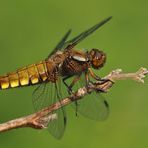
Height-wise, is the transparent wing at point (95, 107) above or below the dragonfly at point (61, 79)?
below

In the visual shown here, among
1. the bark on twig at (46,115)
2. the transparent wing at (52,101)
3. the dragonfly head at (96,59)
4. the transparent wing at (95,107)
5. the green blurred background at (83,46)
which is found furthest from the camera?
the green blurred background at (83,46)

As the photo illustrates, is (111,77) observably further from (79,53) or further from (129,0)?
(129,0)

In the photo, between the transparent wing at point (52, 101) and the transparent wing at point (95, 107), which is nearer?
the transparent wing at point (52, 101)

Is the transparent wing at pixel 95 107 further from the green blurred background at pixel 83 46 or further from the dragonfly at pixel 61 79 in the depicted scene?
the green blurred background at pixel 83 46

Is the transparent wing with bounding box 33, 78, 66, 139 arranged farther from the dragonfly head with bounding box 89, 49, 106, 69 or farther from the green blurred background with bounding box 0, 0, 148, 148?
the green blurred background with bounding box 0, 0, 148, 148

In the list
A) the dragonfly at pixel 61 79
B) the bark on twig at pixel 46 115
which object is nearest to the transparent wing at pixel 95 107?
the dragonfly at pixel 61 79

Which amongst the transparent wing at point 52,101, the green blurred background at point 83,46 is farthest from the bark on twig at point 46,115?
the green blurred background at point 83,46

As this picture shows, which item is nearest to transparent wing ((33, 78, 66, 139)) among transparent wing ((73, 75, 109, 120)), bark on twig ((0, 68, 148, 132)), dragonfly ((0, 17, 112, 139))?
dragonfly ((0, 17, 112, 139))

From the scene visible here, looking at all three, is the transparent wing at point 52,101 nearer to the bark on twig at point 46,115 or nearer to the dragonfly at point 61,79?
the dragonfly at point 61,79

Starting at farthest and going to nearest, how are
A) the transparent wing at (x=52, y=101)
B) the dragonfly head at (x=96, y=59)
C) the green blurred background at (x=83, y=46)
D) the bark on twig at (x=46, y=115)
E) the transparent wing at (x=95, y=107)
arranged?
the green blurred background at (x=83, y=46) < the dragonfly head at (x=96, y=59) < the transparent wing at (x=95, y=107) < the transparent wing at (x=52, y=101) < the bark on twig at (x=46, y=115)

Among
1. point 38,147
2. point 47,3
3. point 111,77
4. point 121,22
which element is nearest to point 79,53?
point 111,77
